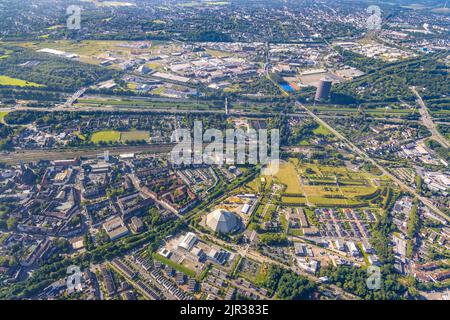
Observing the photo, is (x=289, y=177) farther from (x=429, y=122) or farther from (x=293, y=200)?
(x=429, y=122)

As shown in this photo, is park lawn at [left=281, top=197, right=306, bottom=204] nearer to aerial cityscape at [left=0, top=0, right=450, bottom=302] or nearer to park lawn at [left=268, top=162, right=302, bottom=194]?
aerial cityscape at [left=0, top=0, right=450, bottom=302]

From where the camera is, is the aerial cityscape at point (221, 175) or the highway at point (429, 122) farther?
the highway at point (429, 122)

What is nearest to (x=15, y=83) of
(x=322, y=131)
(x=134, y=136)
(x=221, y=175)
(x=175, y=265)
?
(x=134, y=136)

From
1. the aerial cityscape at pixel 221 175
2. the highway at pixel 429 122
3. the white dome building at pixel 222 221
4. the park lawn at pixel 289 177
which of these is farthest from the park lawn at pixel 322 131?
the white dome building at pixel 222 221

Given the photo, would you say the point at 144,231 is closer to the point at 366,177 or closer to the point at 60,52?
the point at 366,177

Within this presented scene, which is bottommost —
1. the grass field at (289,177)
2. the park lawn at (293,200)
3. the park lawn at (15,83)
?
the park lawn at (293,200)

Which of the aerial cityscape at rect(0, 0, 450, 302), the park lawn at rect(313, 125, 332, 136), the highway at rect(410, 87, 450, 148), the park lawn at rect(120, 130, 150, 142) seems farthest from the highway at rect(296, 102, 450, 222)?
the park lawn at rect(120, 130, 150, 142)

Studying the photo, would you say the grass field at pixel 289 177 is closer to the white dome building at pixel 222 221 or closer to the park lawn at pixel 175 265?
the white dome building at pixel 222 221

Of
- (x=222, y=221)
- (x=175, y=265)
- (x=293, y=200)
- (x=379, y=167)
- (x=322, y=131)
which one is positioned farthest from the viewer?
(x=322, y=131)
